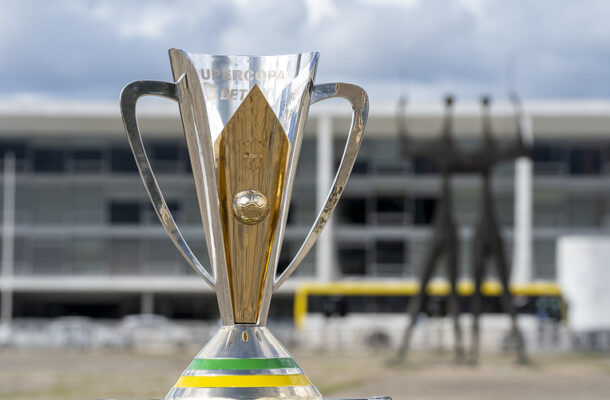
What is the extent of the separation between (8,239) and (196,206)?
8.74m

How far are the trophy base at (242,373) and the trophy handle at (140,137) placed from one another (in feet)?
1.12

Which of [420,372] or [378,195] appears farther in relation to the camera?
[378,195]

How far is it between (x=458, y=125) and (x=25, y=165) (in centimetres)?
2052

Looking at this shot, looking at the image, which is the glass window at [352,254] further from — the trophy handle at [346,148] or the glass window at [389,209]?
the trophy handle at [346,148]

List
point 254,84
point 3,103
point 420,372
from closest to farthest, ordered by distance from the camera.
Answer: point 254,84, point 420,372, point 3,103

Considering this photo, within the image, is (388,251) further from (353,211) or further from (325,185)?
(325,185)

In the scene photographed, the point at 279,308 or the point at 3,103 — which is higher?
the point at 3,103

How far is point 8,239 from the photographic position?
160 feet

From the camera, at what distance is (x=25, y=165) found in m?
50.5

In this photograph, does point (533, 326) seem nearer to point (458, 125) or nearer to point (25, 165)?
point (458, 125)

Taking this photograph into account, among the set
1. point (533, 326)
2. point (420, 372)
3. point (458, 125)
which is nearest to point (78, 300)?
point (458, 125)

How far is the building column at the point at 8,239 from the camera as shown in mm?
48094

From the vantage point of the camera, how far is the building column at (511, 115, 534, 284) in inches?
1892

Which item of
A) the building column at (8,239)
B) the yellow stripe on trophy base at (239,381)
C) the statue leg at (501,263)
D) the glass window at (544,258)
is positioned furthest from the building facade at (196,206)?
the yellow stripe on trophy base at (239,381)
